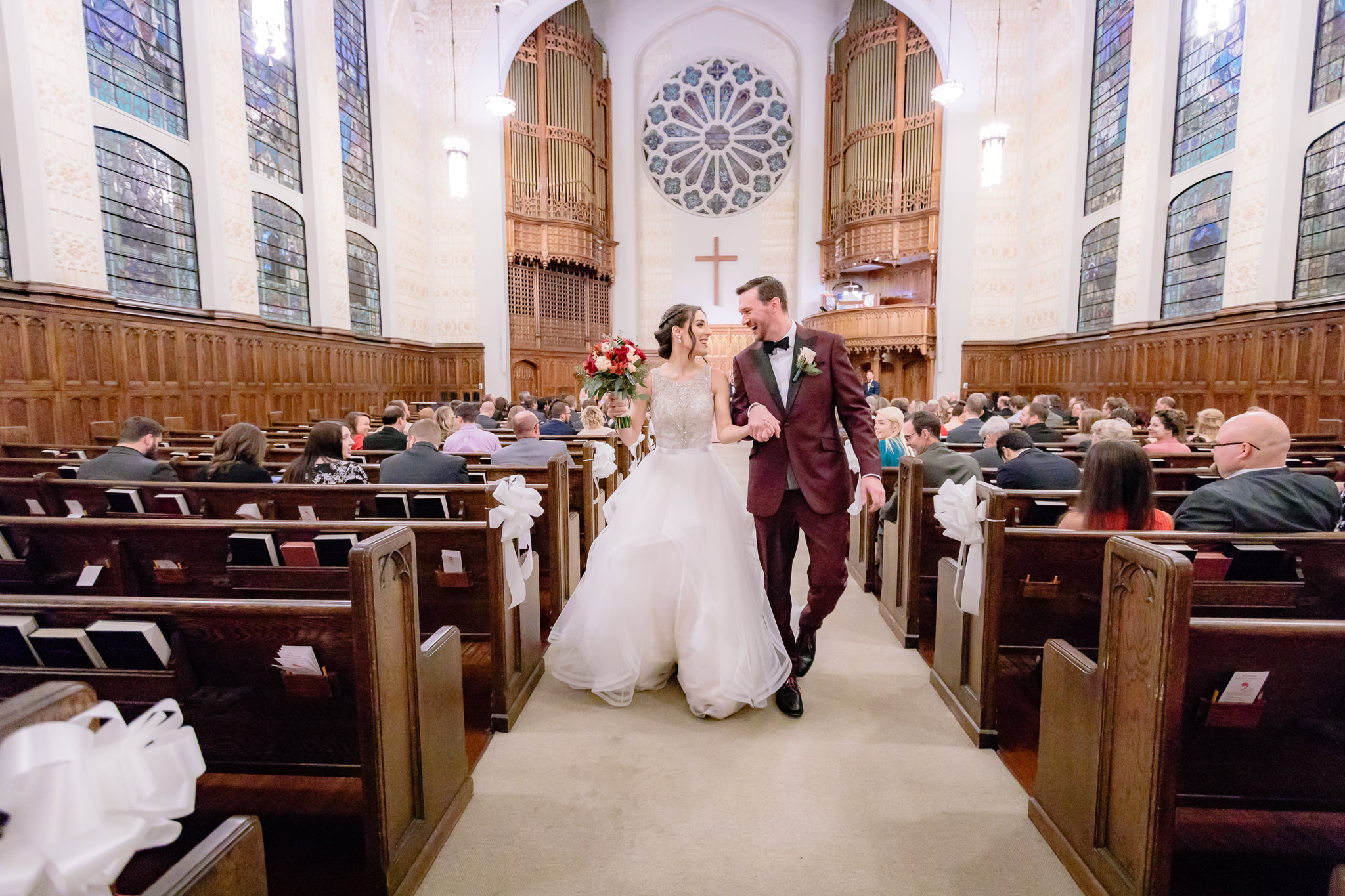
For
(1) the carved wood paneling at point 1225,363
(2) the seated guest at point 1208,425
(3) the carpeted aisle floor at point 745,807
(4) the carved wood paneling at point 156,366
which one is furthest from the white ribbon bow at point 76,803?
(1) the carved wood paneling at point 1225,363

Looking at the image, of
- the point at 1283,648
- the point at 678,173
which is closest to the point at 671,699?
the point at 1283,648

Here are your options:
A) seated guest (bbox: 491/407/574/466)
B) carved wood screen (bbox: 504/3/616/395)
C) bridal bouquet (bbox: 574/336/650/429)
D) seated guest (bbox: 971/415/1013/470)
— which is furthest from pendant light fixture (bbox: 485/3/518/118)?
seated guest (bbox: 971/415/1013/470)

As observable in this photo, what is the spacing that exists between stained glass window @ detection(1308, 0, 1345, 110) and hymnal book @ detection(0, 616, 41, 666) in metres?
10.2

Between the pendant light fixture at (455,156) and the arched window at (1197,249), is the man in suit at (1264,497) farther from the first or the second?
the pendant light fixture at (455,156)

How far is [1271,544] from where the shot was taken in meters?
1.94

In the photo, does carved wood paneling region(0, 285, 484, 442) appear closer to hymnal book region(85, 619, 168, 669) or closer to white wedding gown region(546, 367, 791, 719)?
hymnal book region(85, 619, 168, 669)

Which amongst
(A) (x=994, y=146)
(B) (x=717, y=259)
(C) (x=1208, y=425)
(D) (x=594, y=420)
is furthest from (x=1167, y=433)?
(B) (x=717, y=259)

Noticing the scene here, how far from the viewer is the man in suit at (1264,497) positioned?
2.10 meters

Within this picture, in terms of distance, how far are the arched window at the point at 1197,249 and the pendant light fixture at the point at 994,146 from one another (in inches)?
125

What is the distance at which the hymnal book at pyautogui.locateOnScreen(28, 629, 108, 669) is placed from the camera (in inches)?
56.5

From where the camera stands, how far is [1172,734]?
4.68 ft

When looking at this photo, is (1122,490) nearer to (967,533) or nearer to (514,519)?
(967,533)

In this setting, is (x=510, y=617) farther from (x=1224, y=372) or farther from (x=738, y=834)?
(x=1224, y=372)

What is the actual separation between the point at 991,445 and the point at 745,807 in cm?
334
